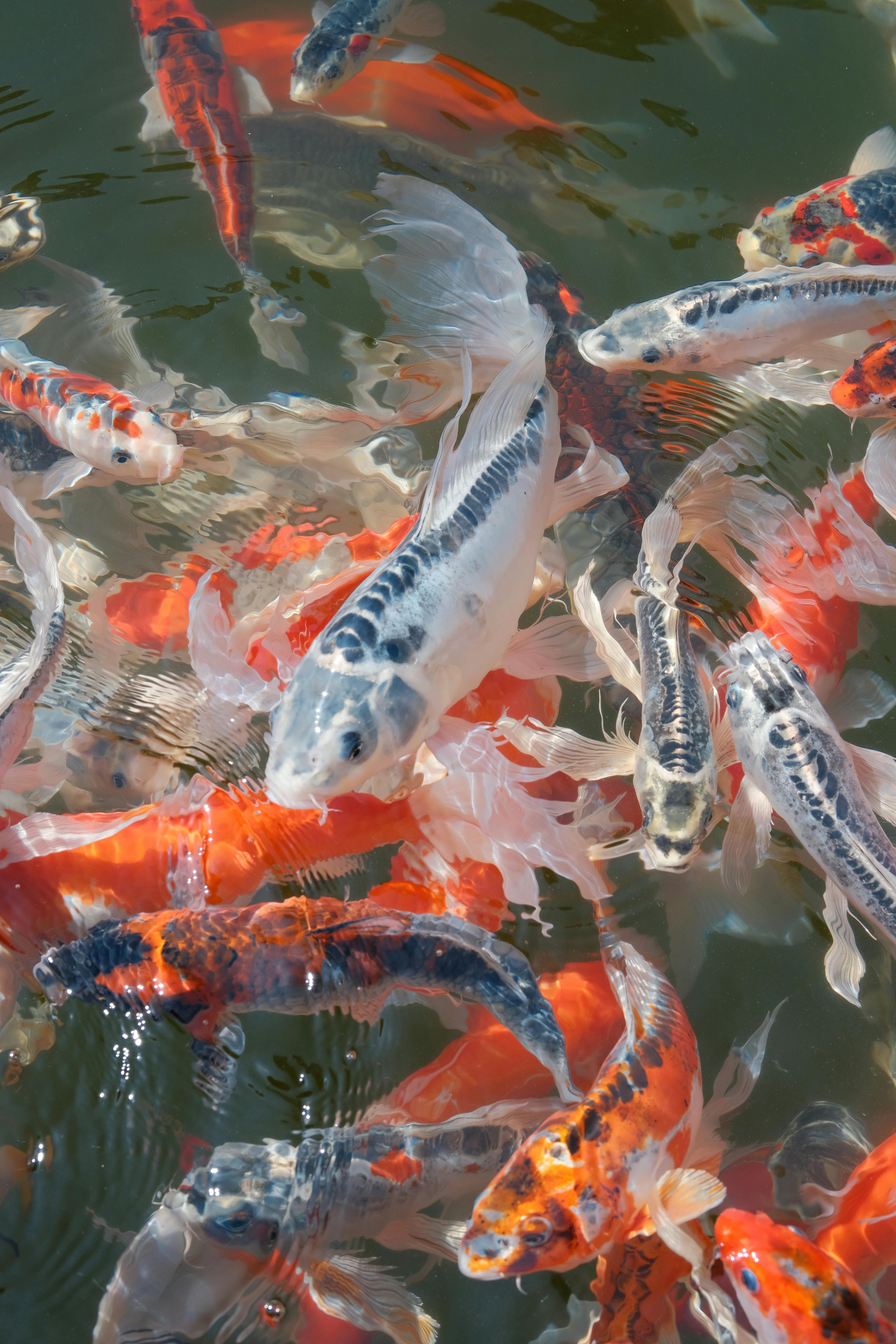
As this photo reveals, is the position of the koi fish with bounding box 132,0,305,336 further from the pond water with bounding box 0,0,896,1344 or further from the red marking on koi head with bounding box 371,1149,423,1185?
the red marking on koi head with bounding box 371,1149,423,1185

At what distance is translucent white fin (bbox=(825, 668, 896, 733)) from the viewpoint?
381 cm

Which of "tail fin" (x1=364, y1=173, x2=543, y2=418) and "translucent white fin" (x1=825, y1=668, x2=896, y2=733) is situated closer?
"tail fin" (x1=364, y1=173, x2=543, y2=418)

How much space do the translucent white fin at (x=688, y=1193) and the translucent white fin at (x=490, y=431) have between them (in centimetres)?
217

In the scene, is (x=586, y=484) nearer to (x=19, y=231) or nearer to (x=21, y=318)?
(x=21, y=318)

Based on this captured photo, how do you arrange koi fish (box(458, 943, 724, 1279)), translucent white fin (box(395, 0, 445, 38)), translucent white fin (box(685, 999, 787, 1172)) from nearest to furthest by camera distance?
1. koi fish (box(458, 943, 724, 1279))
2. translucent white fin (box(685, 999, 787, 1172))
3. translucent white fin (box(395, 0, 445, 38))

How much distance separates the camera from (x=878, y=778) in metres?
3.49

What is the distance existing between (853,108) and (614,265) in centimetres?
175

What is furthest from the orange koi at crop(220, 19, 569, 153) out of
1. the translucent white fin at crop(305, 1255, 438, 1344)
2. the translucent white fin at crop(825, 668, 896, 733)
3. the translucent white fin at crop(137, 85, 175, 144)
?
the translucent white fin at crop(305, 1255, 438, 1344)

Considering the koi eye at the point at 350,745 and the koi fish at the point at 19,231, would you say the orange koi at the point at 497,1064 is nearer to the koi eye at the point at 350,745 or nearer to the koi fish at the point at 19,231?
the koi eye at the point at 350,745

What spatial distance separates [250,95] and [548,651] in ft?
12.8

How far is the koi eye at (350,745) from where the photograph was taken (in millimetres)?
2607

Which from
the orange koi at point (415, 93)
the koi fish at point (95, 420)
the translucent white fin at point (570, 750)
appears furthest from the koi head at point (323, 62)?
the translucent white fin at point (570, 750)

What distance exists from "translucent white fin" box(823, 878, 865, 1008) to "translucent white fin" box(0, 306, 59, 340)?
4770 millimetres

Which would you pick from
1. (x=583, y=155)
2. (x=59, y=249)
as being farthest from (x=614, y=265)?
(x=59, y=249)
